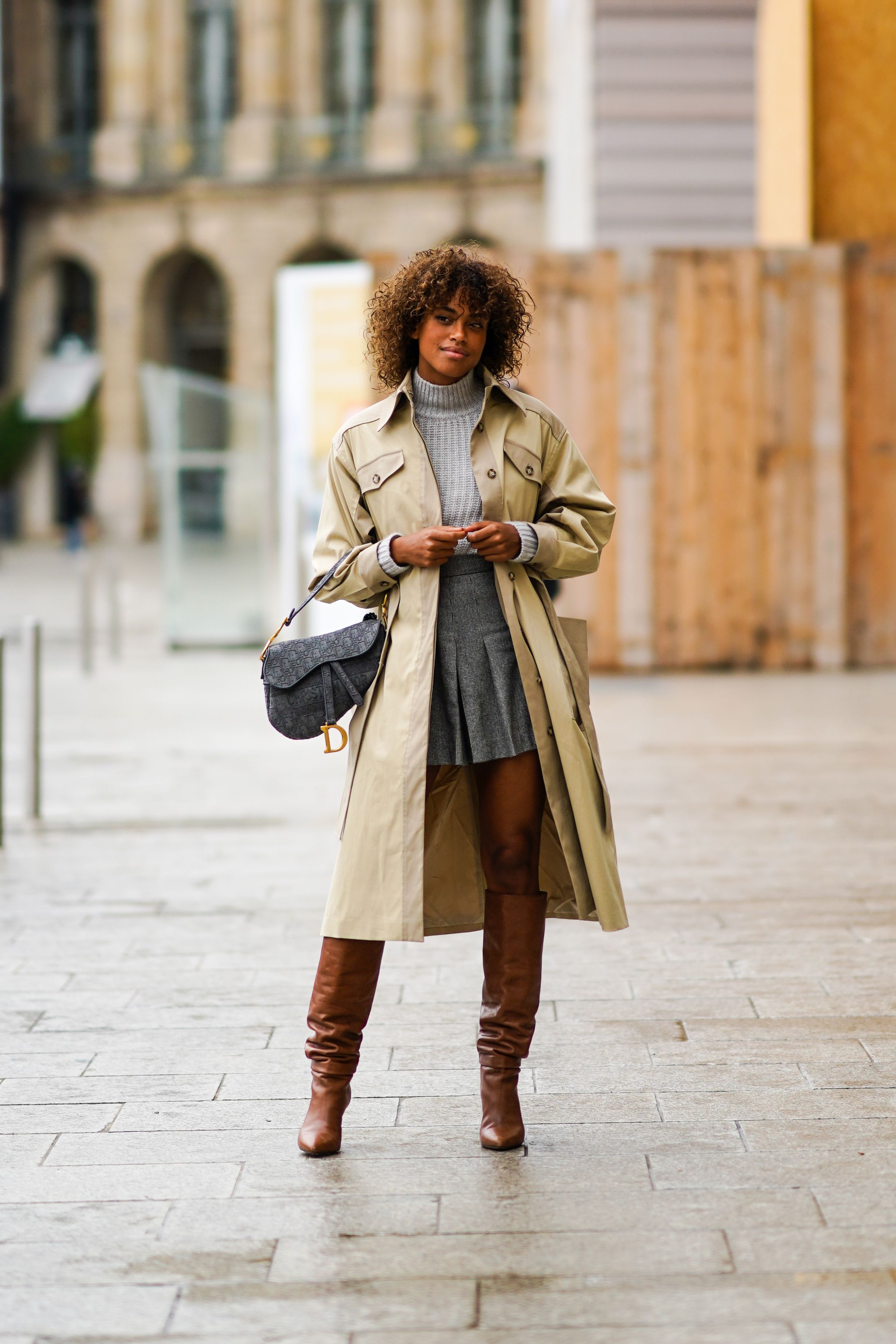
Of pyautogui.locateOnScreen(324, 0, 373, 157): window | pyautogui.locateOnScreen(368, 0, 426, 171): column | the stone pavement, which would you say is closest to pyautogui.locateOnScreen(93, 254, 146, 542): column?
pyautogui.locateOnScreen(324, 0, 373, 157): window

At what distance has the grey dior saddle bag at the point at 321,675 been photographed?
12.3 feet

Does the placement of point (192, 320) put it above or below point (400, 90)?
below

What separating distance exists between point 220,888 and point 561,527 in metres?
2.92

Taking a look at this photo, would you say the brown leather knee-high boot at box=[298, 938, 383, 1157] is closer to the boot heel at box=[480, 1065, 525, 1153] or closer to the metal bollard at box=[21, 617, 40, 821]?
the boot heel at box=[480, 1065, 525, 1153]

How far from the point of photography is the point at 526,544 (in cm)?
372

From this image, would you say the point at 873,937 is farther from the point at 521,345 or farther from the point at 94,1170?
the point at 94,1170

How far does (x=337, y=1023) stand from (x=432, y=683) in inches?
28.4

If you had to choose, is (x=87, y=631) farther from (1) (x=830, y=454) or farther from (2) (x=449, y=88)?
(2) (x=449, y=88)

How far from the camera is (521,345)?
4.07m

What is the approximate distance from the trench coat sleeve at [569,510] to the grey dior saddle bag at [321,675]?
0.39m

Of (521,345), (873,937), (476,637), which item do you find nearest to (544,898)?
(476,637)

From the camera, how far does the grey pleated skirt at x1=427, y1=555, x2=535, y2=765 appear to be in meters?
3.72

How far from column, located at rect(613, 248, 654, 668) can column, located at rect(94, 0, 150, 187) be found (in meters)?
33.0

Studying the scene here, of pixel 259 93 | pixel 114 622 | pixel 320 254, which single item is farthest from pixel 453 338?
pixel 259 93
